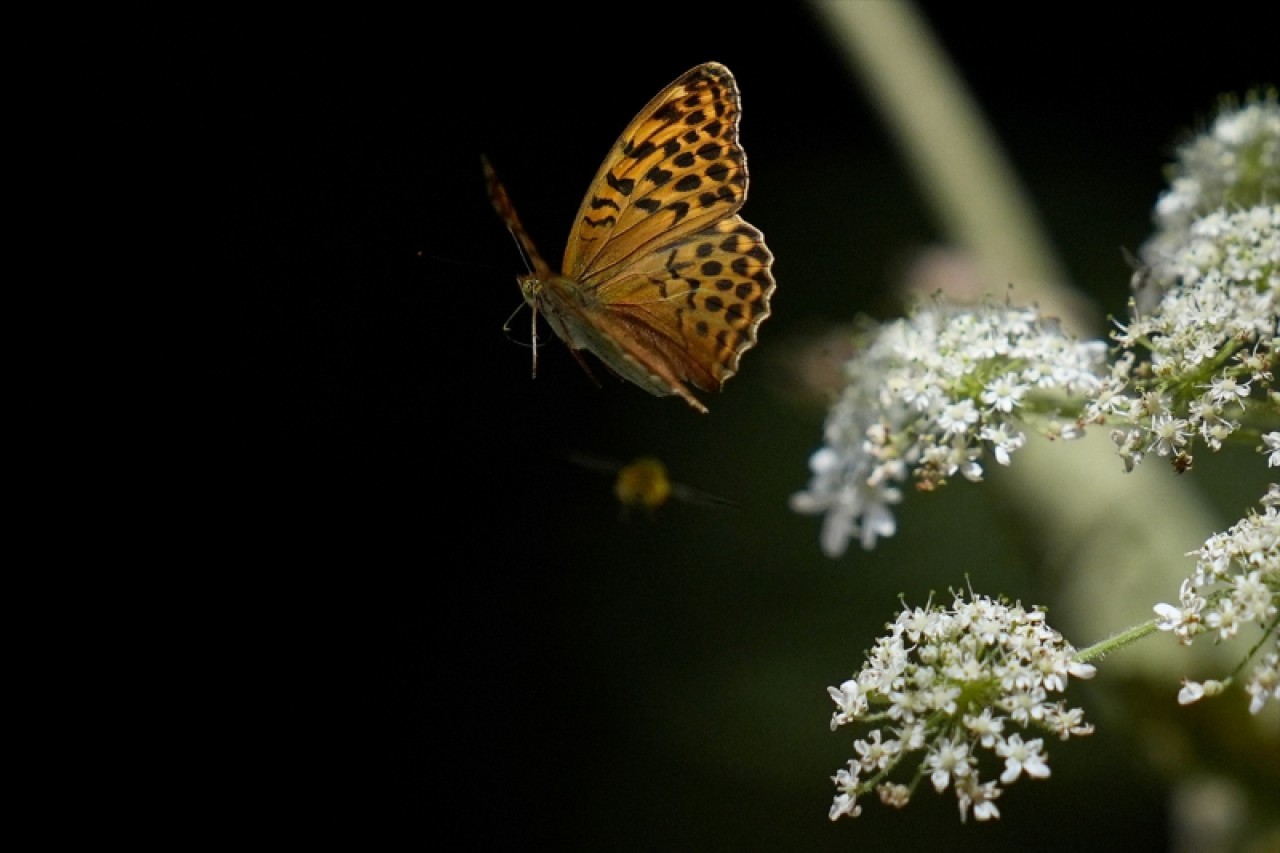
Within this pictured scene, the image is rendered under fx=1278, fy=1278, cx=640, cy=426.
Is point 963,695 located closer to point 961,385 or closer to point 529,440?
point 961,385

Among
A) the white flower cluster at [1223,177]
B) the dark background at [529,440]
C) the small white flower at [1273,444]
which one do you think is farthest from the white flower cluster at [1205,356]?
the dark background at [529,440]

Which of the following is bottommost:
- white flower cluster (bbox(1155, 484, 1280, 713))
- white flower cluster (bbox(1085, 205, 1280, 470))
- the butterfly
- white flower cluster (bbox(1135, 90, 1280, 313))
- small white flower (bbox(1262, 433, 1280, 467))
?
white flower cluster (bbox(1155, 484, 1280, 713))

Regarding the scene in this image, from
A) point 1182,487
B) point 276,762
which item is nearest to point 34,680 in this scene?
point 276,762

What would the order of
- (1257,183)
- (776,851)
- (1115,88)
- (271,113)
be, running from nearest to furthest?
(1257,183) < (776,851) < (271,113) < (1115,88)

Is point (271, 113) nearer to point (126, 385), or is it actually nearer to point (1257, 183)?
point (126, 385)

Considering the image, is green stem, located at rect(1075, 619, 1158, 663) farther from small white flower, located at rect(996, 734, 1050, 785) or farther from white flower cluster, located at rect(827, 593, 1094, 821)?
small white flower, located at rect(996, 734, 1050, 785)

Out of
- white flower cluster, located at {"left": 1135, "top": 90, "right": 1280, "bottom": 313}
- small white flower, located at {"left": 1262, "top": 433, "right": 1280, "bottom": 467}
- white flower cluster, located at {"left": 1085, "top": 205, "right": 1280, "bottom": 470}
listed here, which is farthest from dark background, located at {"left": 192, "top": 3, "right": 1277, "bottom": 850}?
small white flower, located at {"left": 1262, "top": 433, "right": 1280, "bottom": 467}

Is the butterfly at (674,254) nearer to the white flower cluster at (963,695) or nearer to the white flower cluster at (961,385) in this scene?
→ the white flower cluster at (961,385)
